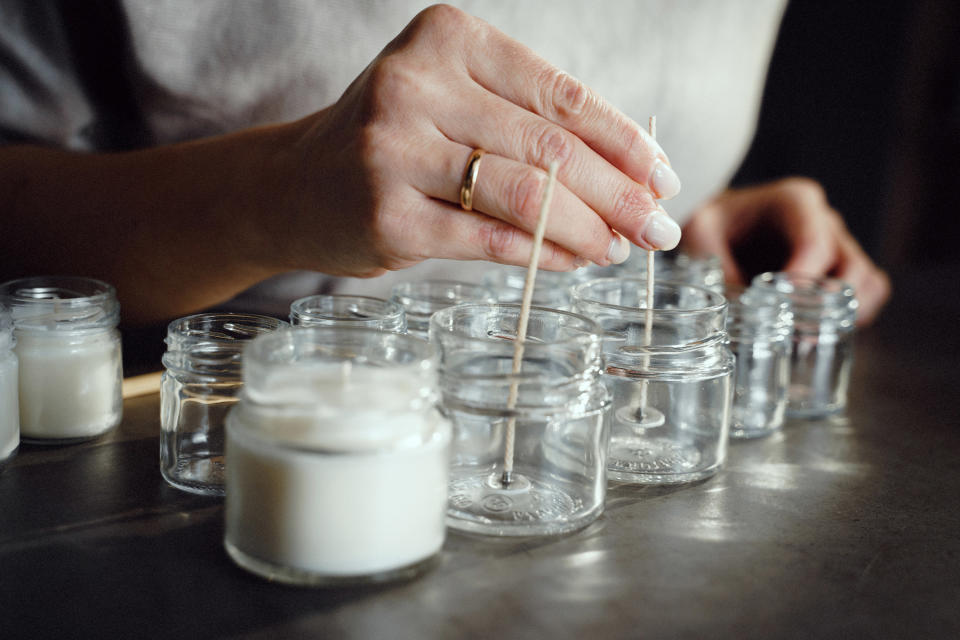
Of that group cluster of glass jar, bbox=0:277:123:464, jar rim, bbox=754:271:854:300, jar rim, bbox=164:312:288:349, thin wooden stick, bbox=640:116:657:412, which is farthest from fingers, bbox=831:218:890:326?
cluster of glass jar, bbox=0:277:123:464

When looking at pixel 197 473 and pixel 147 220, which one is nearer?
pixel 197 473

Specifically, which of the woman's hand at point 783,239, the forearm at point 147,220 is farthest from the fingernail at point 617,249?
the woman's hand at point 783,239

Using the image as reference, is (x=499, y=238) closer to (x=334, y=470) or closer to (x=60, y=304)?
(x=334, y=470)

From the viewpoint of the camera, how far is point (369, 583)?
580mm

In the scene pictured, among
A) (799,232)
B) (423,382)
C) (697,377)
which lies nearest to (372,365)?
(423,382)

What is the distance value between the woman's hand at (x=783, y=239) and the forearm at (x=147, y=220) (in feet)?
3.00

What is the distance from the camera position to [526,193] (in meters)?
0.71

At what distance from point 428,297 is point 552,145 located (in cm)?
25

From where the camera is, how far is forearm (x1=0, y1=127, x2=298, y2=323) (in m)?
0.91

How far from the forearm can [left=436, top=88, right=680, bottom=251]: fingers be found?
0.79 feet

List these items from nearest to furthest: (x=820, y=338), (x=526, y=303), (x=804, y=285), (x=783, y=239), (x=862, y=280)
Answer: (x=526, y=303) → (x=820, y=338) → (x=804, y=285) → (x=862, y=280) → (x=783, y=239)

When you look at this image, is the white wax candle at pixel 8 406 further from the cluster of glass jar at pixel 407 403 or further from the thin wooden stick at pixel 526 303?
the thin wooden stick at pixel 526 303

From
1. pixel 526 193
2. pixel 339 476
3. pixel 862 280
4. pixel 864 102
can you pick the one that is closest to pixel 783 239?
pixel 862 280

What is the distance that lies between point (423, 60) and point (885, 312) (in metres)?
1.21
